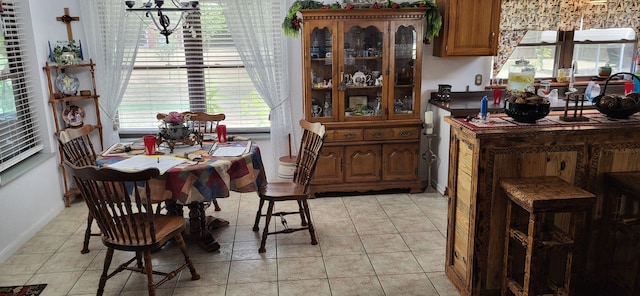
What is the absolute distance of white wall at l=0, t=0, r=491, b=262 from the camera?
348cm

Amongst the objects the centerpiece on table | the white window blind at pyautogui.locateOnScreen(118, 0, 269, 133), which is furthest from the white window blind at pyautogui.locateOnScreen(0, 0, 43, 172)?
the centerpiece on table

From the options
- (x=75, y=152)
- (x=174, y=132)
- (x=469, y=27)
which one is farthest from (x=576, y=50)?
(x=75, y=152)

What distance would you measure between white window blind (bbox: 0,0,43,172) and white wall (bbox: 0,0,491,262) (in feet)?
0.26

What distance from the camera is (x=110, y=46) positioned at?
444 centimetres

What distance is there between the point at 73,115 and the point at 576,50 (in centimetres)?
505

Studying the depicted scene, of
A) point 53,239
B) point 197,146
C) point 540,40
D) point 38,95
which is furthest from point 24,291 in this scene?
point 540,40

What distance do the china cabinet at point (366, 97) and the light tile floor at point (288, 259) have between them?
1.42ft

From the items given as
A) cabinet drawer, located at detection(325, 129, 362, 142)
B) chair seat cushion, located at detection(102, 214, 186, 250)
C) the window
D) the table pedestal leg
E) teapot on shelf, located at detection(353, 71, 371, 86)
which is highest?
the window

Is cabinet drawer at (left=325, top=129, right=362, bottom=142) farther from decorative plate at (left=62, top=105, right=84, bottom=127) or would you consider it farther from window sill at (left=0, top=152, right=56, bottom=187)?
window sill at (left=0, top=152, right=56, bottom=187)

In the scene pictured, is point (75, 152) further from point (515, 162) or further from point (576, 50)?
point (576, 50)

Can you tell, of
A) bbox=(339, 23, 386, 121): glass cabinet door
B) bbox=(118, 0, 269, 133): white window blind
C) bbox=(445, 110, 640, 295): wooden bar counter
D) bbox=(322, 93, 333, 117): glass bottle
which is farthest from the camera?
bbox=(118, 0, 269, 133): white window blind

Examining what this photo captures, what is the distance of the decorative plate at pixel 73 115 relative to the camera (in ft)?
14.2

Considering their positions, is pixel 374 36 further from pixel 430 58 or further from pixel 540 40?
pixel 540 40

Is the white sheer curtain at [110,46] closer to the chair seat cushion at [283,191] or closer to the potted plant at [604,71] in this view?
the chair seat cushion at [283,191]
